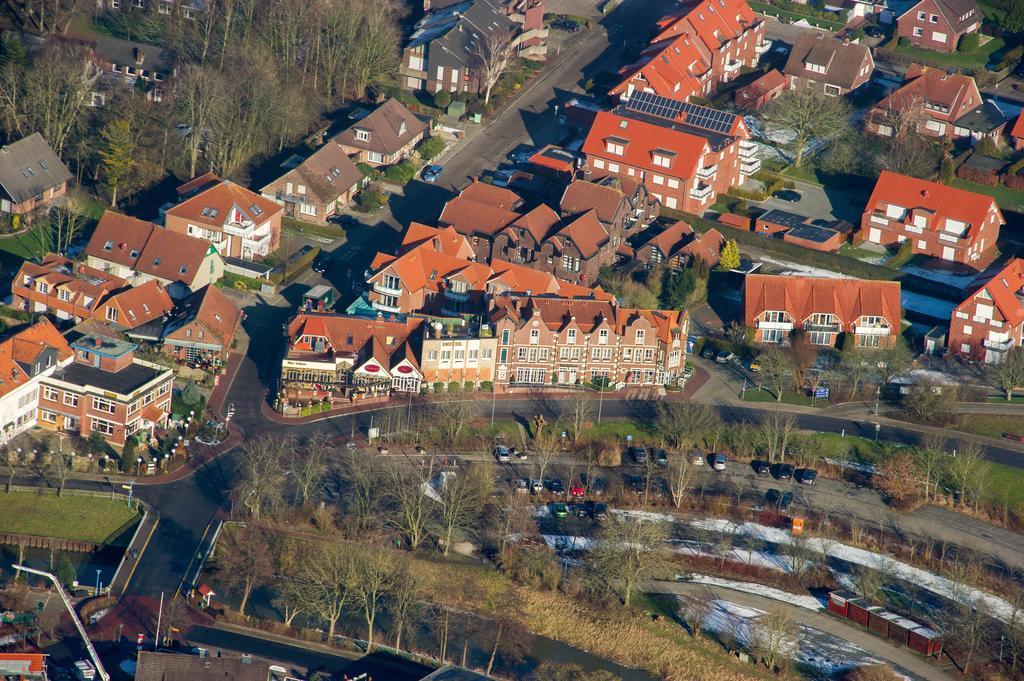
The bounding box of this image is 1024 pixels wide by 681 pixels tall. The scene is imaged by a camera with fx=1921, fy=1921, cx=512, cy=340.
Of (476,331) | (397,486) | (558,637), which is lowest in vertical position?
(558,637)

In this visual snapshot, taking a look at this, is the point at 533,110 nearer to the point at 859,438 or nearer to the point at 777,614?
the point at 859,438

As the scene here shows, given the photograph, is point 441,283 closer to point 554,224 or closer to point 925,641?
point 554,224

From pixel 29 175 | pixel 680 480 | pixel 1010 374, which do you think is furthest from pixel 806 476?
pixel 29 175

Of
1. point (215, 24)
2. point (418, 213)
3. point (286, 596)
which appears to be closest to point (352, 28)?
point (215, 24)

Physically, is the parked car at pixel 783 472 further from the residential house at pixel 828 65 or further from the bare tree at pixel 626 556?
the residential house at pixel 828 65

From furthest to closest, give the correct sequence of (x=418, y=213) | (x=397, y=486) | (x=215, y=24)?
(x=215, y=24)
(x=418, y=213)
(x=397, y=486)

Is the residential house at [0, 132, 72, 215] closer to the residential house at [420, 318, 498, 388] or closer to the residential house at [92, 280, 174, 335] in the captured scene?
the residential house at [92, 280, 174, 335]
